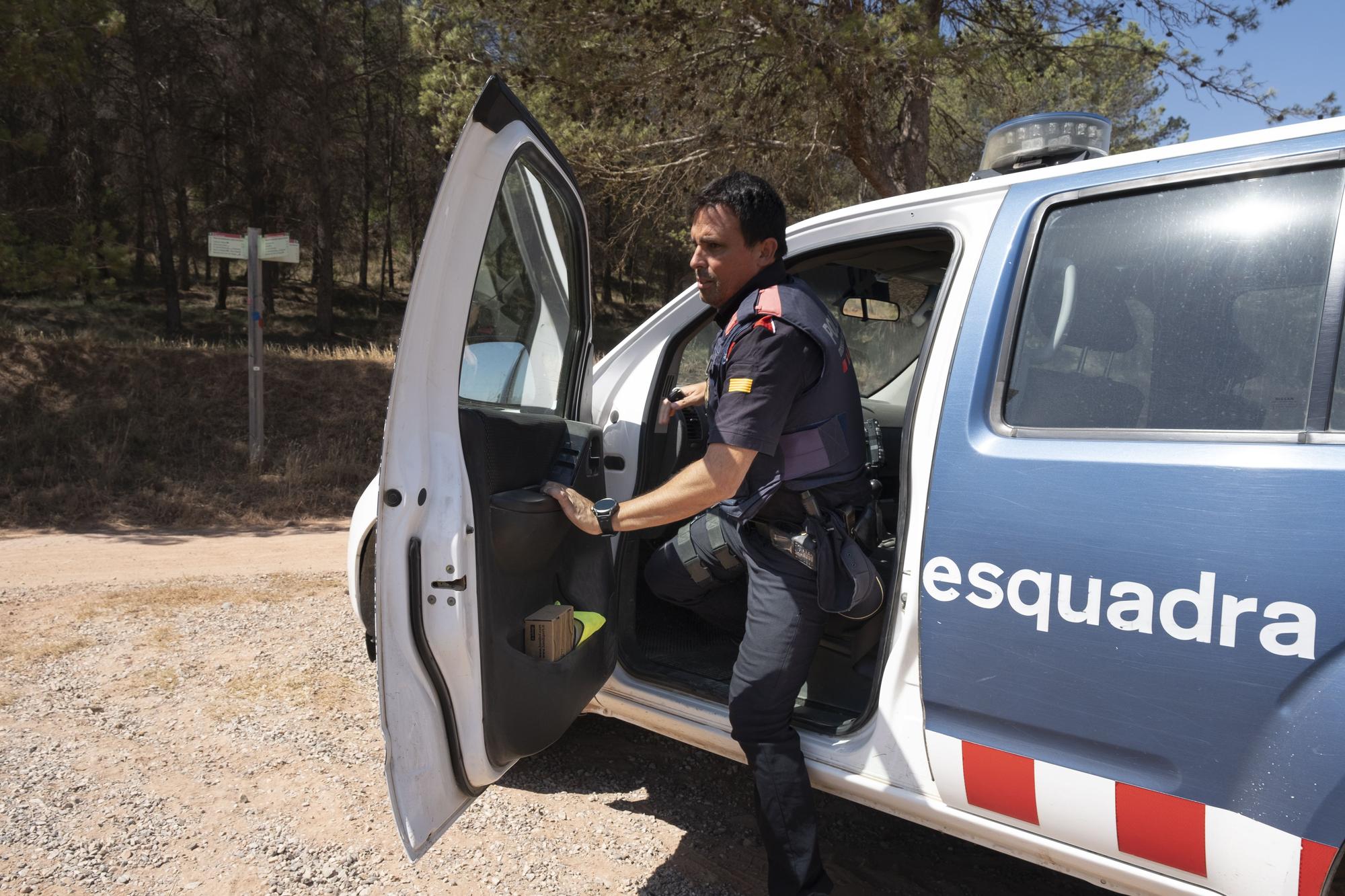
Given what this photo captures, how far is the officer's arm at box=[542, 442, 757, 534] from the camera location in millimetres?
2023

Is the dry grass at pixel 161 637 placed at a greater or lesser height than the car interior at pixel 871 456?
lesser

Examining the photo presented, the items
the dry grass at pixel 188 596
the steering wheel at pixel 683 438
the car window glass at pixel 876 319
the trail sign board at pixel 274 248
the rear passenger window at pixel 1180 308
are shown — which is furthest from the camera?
the trail sign board at pixel 274 248

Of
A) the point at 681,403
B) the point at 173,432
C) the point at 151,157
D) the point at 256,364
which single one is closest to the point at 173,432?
the point at 173,432

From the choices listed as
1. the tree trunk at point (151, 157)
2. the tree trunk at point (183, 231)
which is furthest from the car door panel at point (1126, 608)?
the tree trunk at point (183, 231)

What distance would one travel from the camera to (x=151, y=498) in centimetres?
770

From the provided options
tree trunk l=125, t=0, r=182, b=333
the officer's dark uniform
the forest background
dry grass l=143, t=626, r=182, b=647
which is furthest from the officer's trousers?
tree trunk l=125, t=0, r=182, b=333

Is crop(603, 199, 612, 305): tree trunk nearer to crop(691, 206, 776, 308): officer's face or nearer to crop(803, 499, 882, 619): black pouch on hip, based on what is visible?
crop(691, 206, 776, 308): officer's face

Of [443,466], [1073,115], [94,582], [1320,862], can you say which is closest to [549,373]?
[443,466]

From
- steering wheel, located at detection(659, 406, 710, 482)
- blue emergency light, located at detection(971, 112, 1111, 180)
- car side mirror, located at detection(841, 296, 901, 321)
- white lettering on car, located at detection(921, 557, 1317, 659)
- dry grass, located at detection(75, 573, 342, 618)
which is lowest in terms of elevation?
dry grass, located at detection(75, 573, 342, 618)

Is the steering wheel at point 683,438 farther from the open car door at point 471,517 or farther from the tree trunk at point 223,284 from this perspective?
the tree trunk at point 223,284

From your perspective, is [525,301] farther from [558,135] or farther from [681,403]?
[558,135]

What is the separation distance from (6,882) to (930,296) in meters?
3.50

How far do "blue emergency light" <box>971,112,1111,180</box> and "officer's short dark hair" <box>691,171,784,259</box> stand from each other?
0.53m

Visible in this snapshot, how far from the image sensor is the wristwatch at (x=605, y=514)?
7.07 feet
